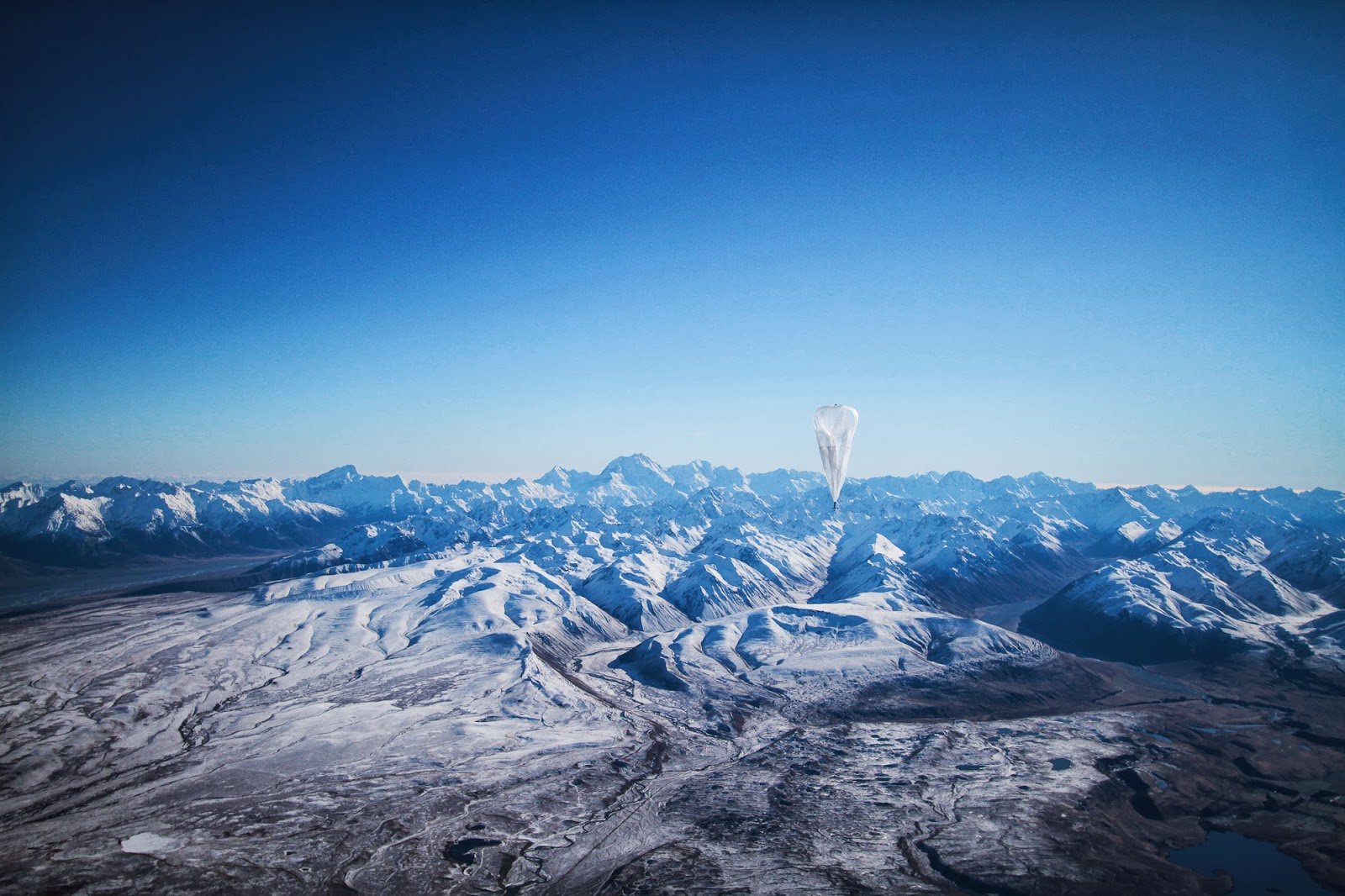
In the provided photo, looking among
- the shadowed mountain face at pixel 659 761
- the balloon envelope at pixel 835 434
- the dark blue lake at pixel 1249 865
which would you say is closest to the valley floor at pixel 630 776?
the shadowed mountain face at pixel 659 761

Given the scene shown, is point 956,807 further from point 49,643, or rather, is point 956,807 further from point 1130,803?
point 49,643

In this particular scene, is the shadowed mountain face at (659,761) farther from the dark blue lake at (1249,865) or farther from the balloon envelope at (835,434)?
the balloon envelope at (835,434)

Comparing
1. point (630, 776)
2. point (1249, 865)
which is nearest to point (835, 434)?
point (630, 776)

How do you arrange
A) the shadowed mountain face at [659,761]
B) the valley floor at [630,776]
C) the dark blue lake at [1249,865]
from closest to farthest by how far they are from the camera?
the valley floor at [630,776] < the shadowed mountain face at [659,761] < the dark blue lake at [1249,865]

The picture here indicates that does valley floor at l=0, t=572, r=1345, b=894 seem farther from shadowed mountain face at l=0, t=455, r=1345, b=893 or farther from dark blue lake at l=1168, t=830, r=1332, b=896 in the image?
dark blue lake at l=1168, t=830, r=1332, b=896

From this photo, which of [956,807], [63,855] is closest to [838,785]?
[956,807]

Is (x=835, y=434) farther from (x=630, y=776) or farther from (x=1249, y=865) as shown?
(x=1249, y=865)
